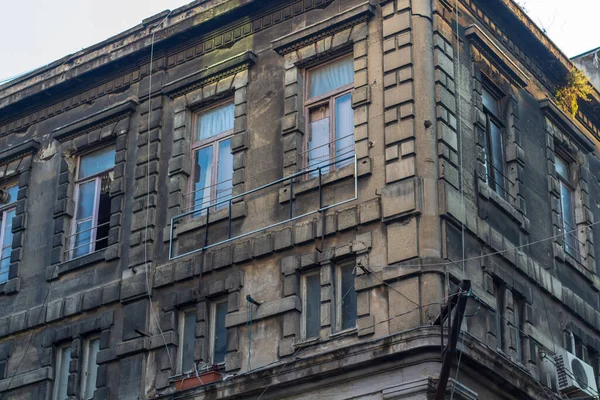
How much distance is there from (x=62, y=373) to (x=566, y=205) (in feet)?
39.1

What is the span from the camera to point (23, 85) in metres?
30.6

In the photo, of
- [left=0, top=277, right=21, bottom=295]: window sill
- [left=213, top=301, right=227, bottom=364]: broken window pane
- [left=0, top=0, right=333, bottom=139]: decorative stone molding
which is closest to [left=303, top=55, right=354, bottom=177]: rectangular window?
[left=0, top=0, right=333, bottom=139]: decorative stone molding

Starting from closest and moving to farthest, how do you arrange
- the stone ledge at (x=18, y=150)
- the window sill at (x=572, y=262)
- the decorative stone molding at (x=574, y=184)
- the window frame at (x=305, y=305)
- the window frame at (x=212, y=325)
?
the window frame at (x=305, y=305)
the window frame at (x=212, y=325)
the window sill at (x=572, y=262)
the decorative stone molding at (x=574, y=184)
the stone ledge at (x=18, y=150)

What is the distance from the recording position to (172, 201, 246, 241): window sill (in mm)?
24827

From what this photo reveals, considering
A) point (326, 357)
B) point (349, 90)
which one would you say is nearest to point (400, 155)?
point (349, 90)

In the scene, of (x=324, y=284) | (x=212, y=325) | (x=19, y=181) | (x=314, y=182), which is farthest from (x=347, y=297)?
(x=19, y=181)

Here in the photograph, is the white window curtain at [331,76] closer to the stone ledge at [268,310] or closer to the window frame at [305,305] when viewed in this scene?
the window frame at [305,305]

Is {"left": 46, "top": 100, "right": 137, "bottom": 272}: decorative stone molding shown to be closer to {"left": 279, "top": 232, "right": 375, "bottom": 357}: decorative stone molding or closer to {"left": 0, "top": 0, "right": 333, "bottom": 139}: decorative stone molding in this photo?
{"left": 0, "top": 0, "right": 333, "bottom": 139}: decorative stone molding

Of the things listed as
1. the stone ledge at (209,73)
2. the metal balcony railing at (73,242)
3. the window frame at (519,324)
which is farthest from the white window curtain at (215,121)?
the window frame at (519,324)

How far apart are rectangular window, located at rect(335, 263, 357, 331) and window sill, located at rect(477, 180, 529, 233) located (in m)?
3.17

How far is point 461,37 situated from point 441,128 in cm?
286

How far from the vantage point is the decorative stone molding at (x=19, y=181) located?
28062 millimetres

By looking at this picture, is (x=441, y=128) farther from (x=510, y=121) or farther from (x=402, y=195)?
(x=510, y=121)

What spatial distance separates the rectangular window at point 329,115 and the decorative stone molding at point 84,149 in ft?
15.5
